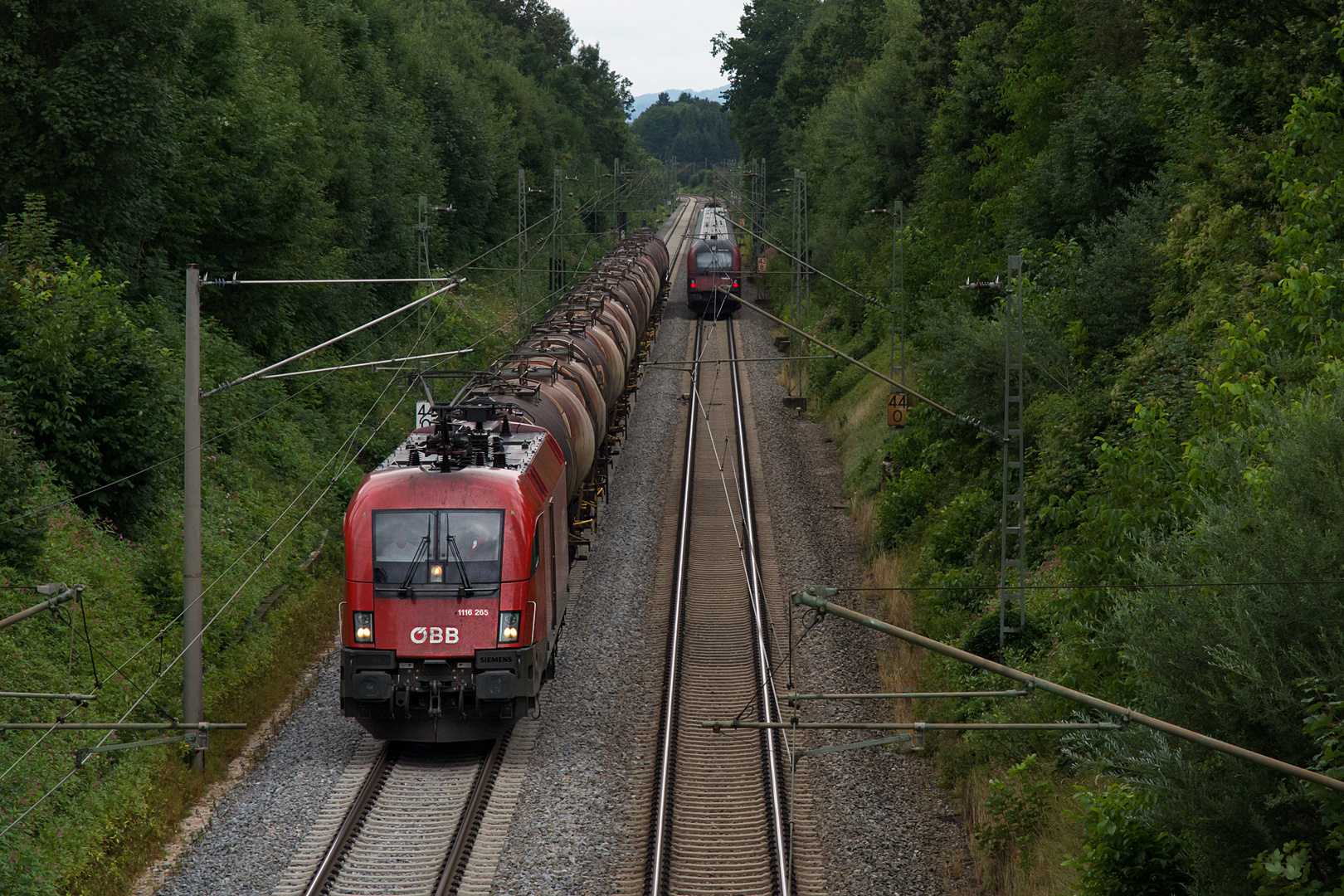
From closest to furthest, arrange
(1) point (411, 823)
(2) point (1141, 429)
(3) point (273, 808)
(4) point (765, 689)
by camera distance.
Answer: (1) point (411, 823), (3) point (273, 808), (2) point (1141, 429), (4) point (765, 689)

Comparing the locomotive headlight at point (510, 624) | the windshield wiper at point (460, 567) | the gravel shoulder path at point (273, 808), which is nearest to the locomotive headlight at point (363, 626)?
the windshield wiper at point (460, 567)

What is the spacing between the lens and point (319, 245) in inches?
1222

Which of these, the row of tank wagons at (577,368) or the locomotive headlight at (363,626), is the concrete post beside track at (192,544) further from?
the row of tank wagons at (577,368)

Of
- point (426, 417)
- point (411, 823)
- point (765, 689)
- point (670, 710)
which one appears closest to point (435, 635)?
point (411, 823)

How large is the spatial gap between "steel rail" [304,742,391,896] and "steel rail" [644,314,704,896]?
330cm

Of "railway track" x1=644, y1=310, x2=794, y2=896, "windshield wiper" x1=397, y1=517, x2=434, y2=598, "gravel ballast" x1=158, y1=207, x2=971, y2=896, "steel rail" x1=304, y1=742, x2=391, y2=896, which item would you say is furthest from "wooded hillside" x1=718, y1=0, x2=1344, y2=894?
"steel rail" x1=304, y1=742, x2=391, y2=896

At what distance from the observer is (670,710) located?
620 inches

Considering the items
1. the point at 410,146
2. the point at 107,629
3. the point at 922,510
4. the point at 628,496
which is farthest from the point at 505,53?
the point at 107,629

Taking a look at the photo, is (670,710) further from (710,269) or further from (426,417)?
(710,269)

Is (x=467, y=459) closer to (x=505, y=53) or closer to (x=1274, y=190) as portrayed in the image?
(x=1274, y=190)

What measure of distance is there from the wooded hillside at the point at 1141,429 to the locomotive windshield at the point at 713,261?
10.7m

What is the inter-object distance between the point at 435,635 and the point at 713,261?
35.9 metres

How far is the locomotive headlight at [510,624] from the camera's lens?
13742mm

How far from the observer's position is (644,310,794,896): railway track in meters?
12.3
